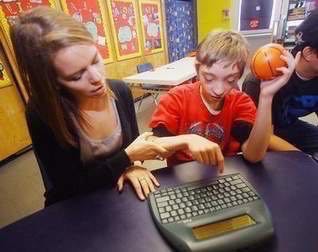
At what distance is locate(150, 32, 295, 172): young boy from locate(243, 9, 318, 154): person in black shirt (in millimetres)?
317

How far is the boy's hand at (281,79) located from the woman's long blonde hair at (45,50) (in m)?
0.62

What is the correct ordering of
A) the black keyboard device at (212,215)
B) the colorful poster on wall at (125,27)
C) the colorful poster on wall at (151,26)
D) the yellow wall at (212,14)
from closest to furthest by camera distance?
the black keyboard device at (212,215), the colorful poster on wall at (125,27), the colorful poster on wall at (151,26), the yellow wall at (212,14)

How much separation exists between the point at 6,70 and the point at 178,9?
409cm

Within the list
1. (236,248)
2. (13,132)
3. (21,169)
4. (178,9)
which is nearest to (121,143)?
(236,248)

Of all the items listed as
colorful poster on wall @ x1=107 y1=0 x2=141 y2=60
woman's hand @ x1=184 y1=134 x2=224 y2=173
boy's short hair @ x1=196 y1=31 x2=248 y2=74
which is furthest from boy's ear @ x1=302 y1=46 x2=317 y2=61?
colorful poster on wall @ x1=107 y1=0 x2=141 y2=60

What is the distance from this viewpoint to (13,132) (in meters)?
2.70

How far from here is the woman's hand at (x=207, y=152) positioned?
27.3 inches

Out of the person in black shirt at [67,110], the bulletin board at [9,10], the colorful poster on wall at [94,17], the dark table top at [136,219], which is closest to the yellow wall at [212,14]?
the colorful poster on wall at [94,17]

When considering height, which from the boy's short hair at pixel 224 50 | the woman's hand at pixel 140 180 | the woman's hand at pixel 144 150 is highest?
the boy's short hair at pixel 224 50

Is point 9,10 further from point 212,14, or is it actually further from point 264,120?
point 212,14

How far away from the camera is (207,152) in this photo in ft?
2.29

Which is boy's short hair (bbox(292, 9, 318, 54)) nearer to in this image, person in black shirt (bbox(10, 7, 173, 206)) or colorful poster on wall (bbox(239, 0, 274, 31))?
person in black shirt (bbox(10, 7, 173, 206))

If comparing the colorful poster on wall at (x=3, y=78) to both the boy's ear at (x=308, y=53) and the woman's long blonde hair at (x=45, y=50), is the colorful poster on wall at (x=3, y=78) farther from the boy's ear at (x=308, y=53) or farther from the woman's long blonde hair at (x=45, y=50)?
the boy's ear at (x=308, y=53)

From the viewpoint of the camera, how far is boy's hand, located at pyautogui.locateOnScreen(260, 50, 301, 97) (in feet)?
2.48
